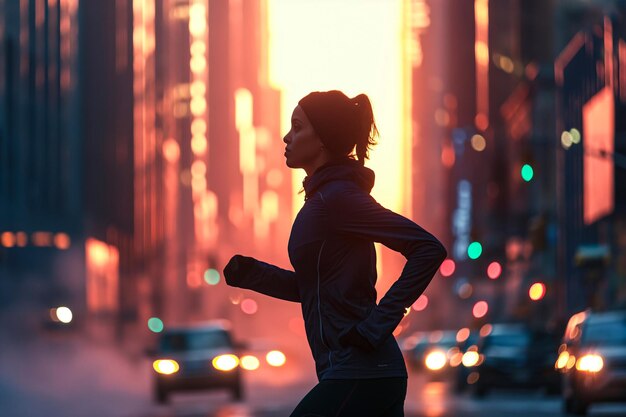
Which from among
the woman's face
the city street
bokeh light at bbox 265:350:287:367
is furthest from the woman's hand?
bokeh light at bbox 265:350:287:367

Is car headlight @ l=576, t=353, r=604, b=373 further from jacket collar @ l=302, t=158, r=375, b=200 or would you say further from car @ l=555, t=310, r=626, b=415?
jacket collar @ l=302, t=158, r=375, b=200

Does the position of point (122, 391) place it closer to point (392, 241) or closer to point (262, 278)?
point (262, 278)

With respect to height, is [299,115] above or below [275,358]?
above

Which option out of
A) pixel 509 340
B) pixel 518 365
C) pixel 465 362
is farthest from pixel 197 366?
pixel 518 365

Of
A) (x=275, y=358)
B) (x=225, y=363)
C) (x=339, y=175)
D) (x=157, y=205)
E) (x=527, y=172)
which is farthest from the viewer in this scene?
(x=157, y=205)

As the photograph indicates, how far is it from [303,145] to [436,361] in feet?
140

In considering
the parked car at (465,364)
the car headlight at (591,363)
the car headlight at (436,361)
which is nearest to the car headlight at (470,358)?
the parked car at (465,364)

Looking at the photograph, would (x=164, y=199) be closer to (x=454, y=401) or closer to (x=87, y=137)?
(x=87, y=137)

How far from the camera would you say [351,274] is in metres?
4.90

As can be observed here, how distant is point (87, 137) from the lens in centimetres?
8975

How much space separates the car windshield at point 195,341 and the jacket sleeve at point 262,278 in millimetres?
27511

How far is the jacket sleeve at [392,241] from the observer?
4793mm

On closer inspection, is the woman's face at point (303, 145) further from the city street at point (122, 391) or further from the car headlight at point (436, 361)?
the car headlight at point (436, 361)

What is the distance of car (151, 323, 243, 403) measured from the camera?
31.8 meters
